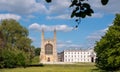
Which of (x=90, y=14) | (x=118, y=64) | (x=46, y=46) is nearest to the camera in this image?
(x=90, y=14)

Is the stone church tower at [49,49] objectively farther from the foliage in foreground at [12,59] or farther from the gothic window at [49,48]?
the foliage in foreground at [12,59]

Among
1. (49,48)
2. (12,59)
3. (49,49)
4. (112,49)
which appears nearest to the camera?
(112,49)

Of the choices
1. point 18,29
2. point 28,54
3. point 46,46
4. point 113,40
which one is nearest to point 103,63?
point 113,40

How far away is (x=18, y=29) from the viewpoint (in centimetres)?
10244

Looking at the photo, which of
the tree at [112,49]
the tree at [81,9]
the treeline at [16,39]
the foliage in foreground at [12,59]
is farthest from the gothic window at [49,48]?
the tree at [81,9]

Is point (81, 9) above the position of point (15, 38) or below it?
below

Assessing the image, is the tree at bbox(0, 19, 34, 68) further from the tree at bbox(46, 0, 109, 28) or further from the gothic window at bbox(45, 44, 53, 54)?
the tree at bbox(46, 0, 109, 28)

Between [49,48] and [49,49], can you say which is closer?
[49,48]

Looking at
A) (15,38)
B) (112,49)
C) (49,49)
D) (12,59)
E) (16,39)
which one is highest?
(49,49)

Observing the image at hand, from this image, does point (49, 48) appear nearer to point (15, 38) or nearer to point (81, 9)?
point (15, 38)

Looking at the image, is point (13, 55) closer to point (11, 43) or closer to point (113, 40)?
point (11, 43)

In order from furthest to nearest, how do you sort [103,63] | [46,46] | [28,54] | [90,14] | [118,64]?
1. [46,46]
2. [28,54]
3. [103,63]
4. [118,64]
5. [90,14]

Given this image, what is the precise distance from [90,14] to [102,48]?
65330 millimetres

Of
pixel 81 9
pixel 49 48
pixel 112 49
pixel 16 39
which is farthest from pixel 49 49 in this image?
pixel 81 9
